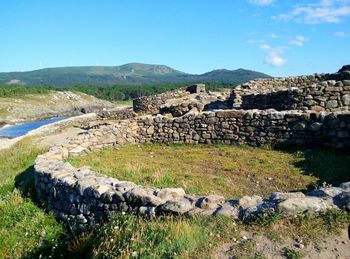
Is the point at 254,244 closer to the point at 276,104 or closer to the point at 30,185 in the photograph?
the point at 30,185

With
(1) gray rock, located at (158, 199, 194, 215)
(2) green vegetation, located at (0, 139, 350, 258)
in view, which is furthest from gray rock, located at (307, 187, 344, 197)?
(1) gray rock, located at (158, 199, 194, 215)

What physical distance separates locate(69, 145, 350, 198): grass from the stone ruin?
678mm

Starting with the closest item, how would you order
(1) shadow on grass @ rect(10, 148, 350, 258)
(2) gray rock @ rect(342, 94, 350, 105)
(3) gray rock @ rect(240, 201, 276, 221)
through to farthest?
(3) gray rock @ rect(240, 201, 276, 221)
(1) shadow on grass @ rect(10, 148, 350, 258)
(2) gray rock @ rect(342, 94, 350, 105)

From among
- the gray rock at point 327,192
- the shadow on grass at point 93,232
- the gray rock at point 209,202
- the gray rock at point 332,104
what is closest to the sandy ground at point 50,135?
the shadow on grass at point 93,232

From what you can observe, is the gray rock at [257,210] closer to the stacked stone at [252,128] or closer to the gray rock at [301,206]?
the gray rock at [301,206]

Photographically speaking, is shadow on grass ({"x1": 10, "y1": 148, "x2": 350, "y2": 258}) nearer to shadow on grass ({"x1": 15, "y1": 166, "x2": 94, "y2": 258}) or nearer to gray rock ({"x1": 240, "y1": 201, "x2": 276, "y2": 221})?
shadow on grass ({"x1": 15, "y1": 166, "x2": 94, "y2": 258})

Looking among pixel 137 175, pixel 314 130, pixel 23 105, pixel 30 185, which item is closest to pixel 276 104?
pixel 314 130

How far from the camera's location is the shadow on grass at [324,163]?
11266 millimetres

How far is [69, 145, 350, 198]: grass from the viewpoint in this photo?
11.3m

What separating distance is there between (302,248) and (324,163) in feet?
22.0

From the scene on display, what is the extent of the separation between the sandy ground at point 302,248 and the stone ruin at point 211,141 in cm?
63

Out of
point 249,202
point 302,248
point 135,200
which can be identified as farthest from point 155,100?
point 302,248

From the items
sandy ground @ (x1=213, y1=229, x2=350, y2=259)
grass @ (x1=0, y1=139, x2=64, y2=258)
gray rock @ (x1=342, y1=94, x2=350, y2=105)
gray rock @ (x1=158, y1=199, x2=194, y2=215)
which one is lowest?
grass @ (x1=0, y1=139, x2=64, y2=258)

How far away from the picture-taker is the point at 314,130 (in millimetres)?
14617
